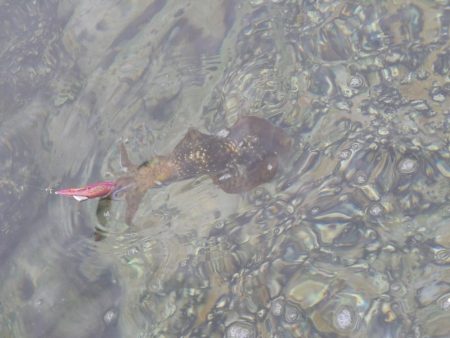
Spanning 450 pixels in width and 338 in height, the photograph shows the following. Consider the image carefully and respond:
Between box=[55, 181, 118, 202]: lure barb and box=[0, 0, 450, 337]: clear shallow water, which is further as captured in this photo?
box=[55, 181, 118, 202]: lure barb

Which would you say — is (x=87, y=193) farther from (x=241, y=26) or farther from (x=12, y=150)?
(x=241, y=26)

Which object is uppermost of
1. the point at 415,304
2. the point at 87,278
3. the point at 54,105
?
the point at 54,105

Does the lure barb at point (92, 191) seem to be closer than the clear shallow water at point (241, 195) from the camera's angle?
→ No

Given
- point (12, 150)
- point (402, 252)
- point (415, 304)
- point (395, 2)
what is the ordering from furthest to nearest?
point (12, 150) < point (395, 2) < point (402, 252) < point (415, 304)

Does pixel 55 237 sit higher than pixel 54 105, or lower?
lower

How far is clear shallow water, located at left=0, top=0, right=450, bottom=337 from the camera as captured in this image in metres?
3.58

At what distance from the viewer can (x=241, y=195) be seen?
422 centimetres

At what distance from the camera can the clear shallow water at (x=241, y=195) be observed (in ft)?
11.8

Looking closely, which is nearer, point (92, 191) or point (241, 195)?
point (241, 195)

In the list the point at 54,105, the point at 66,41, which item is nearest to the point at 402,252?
the point at 54,105

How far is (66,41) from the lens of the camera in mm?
5668

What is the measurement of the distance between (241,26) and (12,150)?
8.10ft

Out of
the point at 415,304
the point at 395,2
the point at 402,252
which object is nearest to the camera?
the point at 415,304

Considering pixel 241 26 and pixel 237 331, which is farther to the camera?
pixel 241 26
